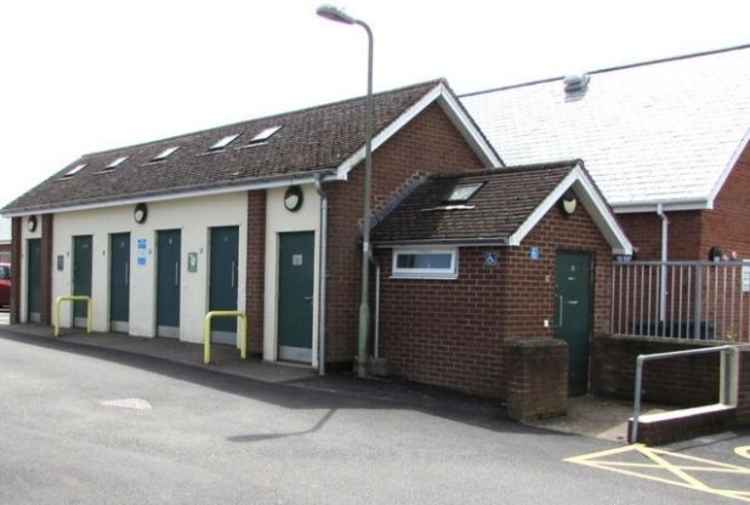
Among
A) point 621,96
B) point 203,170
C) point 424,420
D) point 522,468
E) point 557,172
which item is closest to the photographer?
point 522,468

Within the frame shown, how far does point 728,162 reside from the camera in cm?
1506

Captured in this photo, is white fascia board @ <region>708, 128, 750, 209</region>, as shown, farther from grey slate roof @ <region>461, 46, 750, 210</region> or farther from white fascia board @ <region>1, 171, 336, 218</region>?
white fascia board @ <region>1, 171, 336, 218</region>

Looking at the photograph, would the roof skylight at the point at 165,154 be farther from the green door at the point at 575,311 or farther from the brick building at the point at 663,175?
the green door at the point at 575,311

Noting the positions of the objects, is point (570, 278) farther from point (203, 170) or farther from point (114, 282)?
point (114, 282)

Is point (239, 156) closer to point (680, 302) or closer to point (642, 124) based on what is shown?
point (680, 302)

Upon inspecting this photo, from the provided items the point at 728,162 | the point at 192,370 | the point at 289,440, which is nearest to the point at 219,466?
the point at 289,440

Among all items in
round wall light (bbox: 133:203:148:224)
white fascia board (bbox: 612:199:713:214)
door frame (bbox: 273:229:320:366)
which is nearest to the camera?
door frame (bbox: 273:229:320:366)

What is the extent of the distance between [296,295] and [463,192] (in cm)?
323

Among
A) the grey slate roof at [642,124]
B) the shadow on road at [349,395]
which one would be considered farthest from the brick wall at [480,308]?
the grey slate roof at [642,124]

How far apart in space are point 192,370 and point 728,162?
10.3m

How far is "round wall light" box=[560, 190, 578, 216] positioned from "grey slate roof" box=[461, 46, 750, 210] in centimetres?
352

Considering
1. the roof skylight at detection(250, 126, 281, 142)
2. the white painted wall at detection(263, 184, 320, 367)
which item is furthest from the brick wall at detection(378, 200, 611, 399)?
the roof skylight at detection(250, 126, 281, 142)

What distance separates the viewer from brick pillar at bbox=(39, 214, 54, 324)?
20172 millimetres

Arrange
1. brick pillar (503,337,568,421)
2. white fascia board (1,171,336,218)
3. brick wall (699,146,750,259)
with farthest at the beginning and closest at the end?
1. brick wall (699,146,750,259)
2. white fascia board (1,171,336,218)
3. brick pillar (503,337,568,421)
